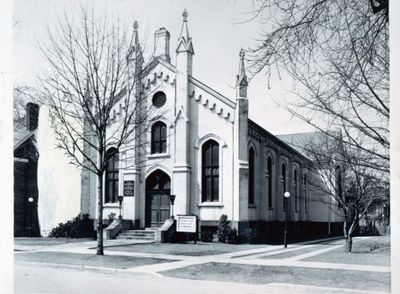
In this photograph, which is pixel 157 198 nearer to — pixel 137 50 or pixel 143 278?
pixel 137 50

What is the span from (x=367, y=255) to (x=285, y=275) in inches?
79.7

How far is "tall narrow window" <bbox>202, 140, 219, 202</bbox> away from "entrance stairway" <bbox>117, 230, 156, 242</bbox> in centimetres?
231

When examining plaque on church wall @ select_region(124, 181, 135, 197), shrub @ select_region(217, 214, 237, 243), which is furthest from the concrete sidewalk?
plaque on church wall @ select_region(124, 181, 135, 197)

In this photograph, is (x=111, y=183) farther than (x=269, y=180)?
No

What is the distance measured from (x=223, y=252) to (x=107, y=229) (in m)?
4.97

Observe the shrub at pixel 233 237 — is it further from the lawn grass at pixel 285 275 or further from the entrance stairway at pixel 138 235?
the lawn grass at pixel 285 275

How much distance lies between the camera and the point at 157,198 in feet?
60.9

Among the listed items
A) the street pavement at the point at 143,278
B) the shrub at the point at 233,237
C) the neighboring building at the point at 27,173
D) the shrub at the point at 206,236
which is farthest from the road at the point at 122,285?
the shrub at the point at 233,237

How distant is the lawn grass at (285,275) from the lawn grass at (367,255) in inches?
14.7

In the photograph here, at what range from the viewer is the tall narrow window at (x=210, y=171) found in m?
17.8

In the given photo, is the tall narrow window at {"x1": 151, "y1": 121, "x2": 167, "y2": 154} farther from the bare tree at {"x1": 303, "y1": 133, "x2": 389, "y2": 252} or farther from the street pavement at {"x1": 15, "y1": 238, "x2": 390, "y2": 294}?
the bare tree at {"x1": 303, "y1": 133, "x2": 389, "y2": 252}

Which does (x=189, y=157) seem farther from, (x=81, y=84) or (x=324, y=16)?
(x=324, y=16)

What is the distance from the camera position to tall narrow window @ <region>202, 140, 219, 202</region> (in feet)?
58.5

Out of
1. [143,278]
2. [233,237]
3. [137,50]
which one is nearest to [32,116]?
[137,50]
